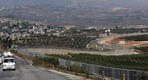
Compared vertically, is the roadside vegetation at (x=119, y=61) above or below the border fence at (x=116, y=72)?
below

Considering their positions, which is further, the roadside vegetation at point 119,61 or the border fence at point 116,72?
the roadside vegetation at point 119,61

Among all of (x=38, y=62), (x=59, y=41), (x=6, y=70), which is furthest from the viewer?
(x=59, y=41)

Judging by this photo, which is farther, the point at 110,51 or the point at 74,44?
the point at 74,44

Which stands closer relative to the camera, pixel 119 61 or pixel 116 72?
pixel 116 72

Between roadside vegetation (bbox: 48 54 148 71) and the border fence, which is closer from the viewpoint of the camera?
the border fence

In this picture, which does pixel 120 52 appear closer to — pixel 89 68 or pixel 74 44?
pixel 74 44

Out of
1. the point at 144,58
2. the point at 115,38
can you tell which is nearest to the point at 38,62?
the point at 144,58

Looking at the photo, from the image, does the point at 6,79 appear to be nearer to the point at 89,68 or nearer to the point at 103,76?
the point at 103,76

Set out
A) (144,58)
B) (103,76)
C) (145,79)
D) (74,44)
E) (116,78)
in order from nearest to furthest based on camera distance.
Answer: (145,79)
(116,78)
(103,76)
(144,58)
(74,44)

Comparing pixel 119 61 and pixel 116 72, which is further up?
pixel 116 72

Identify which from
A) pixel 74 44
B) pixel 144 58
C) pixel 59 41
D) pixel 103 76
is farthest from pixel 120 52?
pixel 103 76

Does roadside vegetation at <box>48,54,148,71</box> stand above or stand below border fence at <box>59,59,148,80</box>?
below
